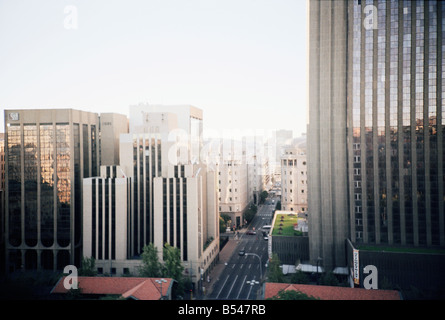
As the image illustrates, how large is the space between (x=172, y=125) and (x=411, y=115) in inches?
932

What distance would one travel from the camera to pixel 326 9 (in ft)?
110

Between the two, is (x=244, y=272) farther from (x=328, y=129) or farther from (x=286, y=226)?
(x=328, y=129)

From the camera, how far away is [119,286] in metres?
25.9

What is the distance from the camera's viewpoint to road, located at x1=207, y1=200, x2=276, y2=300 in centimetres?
3014

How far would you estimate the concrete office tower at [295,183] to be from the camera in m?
58.7

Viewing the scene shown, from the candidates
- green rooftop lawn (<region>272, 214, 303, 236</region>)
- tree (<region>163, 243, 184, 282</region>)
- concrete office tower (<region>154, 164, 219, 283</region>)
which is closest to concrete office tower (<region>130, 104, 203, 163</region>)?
concrete office tower (<region>154, 164, 219, 283</region>)

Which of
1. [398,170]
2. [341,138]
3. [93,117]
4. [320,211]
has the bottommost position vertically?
[320,211]

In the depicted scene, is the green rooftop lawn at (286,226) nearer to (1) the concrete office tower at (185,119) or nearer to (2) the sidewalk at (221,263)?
(2) the sidewalk at (221,263)

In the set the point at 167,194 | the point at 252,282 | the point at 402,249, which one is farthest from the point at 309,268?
the point at 167,194

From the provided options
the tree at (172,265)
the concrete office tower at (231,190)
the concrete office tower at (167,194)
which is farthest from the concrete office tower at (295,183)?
the tree at (172,265)

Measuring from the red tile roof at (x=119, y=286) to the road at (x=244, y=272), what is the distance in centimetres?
653

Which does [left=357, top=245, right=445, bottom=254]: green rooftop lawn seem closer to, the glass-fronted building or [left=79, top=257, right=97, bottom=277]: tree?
the glass-fronted building
